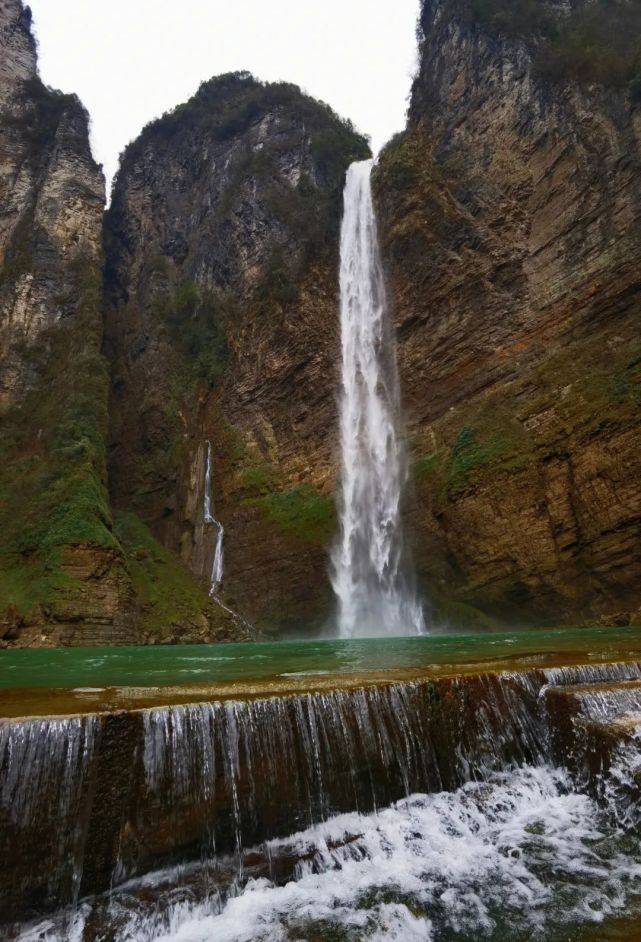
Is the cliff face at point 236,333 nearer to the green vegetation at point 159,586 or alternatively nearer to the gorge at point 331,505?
the gorge at point 331,505

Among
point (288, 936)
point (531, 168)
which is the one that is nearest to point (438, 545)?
point (531, 168)

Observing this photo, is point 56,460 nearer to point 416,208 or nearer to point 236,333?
point 236,333

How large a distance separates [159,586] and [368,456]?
40.8ft

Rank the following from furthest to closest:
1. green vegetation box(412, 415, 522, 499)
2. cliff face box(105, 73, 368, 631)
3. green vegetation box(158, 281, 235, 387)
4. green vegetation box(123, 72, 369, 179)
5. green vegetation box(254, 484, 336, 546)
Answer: green vegetation box(123, 72, 369, 179)
green vegetation box(158, 281, 235, 387)
cliff face box(105, 73, 368, 631)
green vegetation box(254, 484, 336, 546)
green vegetation box(412, 415, 522, 499)

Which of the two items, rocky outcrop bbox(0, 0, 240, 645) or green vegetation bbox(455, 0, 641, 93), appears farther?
rocky outcrop bbox(0, 0, 240, 645)

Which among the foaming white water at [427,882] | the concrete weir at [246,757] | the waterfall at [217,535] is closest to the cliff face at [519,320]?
the waterfall at [217,535]

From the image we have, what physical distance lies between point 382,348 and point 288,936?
28679 millimetres

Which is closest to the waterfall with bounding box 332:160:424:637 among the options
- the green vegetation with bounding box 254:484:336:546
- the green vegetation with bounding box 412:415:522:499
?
the green vegetation with bounding box 254:484:336:546

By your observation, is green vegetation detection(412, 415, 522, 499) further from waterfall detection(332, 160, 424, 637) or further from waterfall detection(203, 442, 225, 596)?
waterfall detection(203, 442, 225, 596)

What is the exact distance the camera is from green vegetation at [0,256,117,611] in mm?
26531

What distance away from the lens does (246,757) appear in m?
6.07

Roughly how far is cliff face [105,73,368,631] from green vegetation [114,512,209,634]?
57.2 inches

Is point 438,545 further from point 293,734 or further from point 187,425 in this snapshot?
point 187,425

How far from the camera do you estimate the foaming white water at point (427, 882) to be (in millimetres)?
4570
